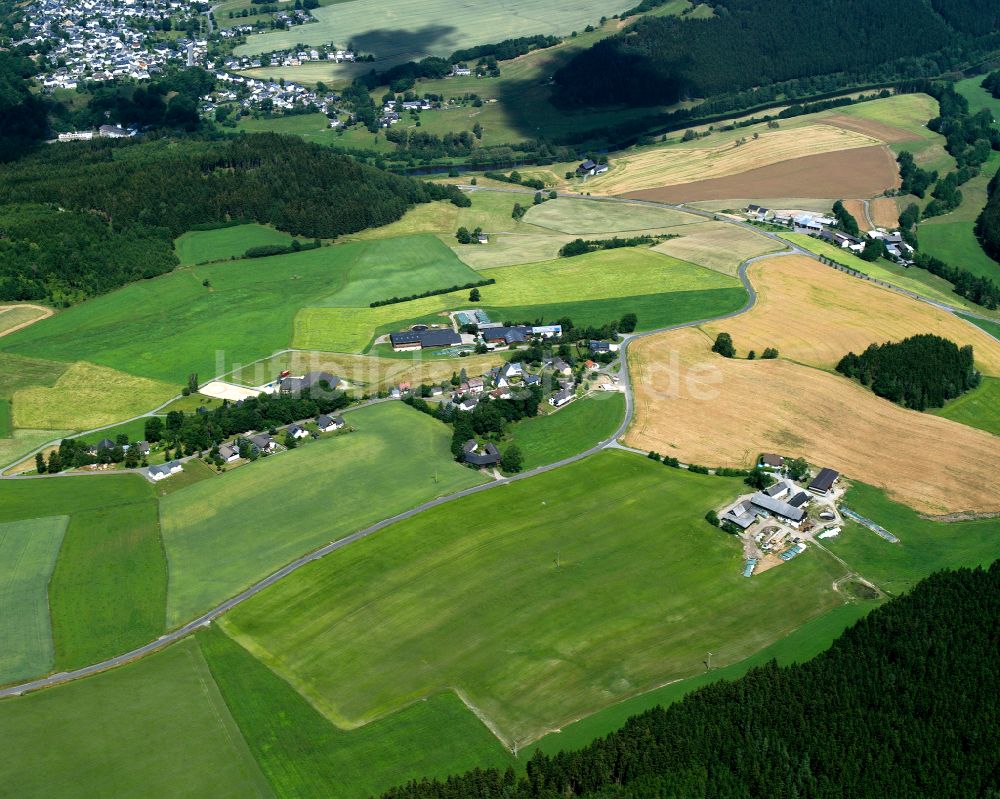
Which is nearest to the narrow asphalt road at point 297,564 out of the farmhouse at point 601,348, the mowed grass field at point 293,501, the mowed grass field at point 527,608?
the mowed grass field at point 293,501

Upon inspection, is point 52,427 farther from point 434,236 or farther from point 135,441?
point 434,236

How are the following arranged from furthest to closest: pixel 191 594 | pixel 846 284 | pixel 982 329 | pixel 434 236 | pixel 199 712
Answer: pixel 434 236
pixel 846 284
pixel 982 329
pixel 191 594
pixel 199 712

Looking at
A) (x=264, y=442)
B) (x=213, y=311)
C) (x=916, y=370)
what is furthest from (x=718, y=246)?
(x=264, y=442)

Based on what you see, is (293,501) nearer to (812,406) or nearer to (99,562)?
(99,562)

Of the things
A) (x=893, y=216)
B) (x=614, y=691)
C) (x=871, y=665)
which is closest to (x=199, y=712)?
(x=614, y=691)

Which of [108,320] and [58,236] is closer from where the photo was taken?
[108,320]

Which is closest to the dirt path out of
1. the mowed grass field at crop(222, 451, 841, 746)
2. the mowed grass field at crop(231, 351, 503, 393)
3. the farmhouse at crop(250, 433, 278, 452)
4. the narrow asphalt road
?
the mowed grass field at crop(231, 351, 503, 393)

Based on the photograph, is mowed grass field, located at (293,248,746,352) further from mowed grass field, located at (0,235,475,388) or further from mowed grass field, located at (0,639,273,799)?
mowed grass field, located at (0,639,273,799)
